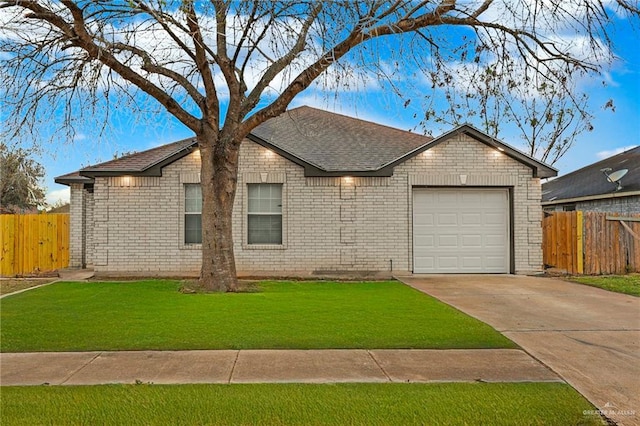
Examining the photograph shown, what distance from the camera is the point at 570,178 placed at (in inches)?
1028

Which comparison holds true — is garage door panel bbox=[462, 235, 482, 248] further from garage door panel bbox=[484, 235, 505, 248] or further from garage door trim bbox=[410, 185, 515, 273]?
garage door trim bbox=[410, 185, 515, 273]

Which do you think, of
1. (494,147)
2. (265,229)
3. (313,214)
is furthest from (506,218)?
(265,229)

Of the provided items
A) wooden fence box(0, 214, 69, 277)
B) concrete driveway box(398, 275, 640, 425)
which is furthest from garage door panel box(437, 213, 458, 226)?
wooden fence box(0, 214, 69, 277)

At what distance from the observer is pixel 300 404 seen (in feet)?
13.4

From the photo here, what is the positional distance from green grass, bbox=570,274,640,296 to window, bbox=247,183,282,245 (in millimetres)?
8160

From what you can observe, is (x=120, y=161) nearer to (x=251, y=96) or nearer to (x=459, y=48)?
(x=251, y=96)

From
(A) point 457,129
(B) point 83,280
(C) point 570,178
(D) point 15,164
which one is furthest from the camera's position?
(C) point 570,178

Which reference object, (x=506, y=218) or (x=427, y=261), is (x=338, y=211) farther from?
(x=506, y=218)

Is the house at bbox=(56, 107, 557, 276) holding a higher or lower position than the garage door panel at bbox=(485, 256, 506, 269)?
higher

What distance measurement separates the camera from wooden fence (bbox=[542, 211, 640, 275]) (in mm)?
13570

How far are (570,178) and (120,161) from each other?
23.1 m

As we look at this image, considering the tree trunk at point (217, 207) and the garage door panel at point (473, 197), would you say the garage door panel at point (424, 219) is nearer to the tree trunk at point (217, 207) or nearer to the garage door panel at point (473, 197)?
the garage door panel at point (473, 197)

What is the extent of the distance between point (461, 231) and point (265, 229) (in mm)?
5693

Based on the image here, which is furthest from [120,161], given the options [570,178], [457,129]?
[570,178]
